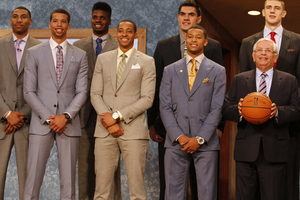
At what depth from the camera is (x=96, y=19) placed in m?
3.87

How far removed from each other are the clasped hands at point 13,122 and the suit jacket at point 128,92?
28.6 inches

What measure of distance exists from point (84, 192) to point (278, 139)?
202 cm

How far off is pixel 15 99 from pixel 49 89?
0.47 m

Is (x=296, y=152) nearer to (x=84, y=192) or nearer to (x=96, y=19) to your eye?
(x=84, y=192)

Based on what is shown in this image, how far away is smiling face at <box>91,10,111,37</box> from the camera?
3.84 meters

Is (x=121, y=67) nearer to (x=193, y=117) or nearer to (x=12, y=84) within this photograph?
(x=193, y=117)

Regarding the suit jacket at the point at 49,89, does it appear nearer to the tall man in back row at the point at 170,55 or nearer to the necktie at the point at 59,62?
the necktie at the point at 59,62

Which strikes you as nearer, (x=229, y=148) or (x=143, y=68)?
(x=143, y=68)

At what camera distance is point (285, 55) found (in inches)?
129

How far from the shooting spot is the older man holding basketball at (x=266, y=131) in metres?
2.87

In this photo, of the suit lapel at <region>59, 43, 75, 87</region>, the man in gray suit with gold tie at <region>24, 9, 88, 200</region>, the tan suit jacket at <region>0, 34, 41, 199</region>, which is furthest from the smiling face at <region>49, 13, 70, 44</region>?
the tan suit jacket at <region>0, 34, 41, 199</region>

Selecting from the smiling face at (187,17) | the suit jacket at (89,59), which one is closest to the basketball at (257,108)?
the smiling face at (187,17)

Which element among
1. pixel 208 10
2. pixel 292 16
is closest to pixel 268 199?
pixel 208 10

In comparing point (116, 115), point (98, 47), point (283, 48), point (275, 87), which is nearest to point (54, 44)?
point (98, 47)
